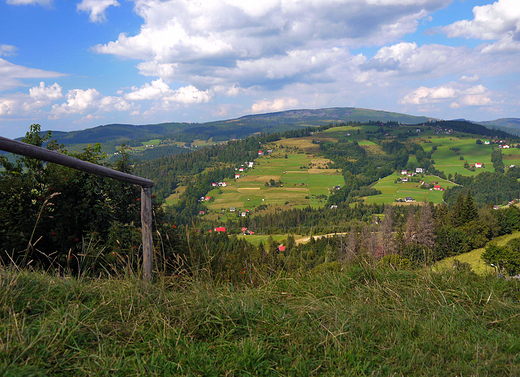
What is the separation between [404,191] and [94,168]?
120666mm

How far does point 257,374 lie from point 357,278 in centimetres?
199

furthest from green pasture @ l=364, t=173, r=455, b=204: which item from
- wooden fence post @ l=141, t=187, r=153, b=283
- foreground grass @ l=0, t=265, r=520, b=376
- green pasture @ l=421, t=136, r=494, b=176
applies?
wooden fence post @ l=141, t=187, r=153, b=283

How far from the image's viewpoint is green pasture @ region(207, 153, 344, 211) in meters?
108

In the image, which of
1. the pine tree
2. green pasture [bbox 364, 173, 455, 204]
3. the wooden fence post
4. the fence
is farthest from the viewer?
green pasture [bbox 364, 173, 455, 204]

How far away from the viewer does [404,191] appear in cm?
11056

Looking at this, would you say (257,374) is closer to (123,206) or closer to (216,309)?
(216,309)

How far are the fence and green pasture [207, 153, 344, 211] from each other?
326 ft

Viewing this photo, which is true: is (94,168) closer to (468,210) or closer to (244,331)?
(244,331)

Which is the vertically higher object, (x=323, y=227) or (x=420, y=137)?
(x=420, y=137)

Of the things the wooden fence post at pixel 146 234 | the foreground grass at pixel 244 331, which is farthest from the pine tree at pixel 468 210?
the wooden fence post at pixel 146 234

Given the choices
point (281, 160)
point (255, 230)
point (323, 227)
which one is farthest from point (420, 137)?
point (255, 230)

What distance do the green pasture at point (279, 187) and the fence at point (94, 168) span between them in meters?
99.4

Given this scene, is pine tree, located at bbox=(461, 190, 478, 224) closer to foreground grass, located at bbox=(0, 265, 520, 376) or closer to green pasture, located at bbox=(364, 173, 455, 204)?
foreground grass, located at bbox=(0, 265, 520, 376)

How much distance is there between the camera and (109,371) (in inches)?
71.9
